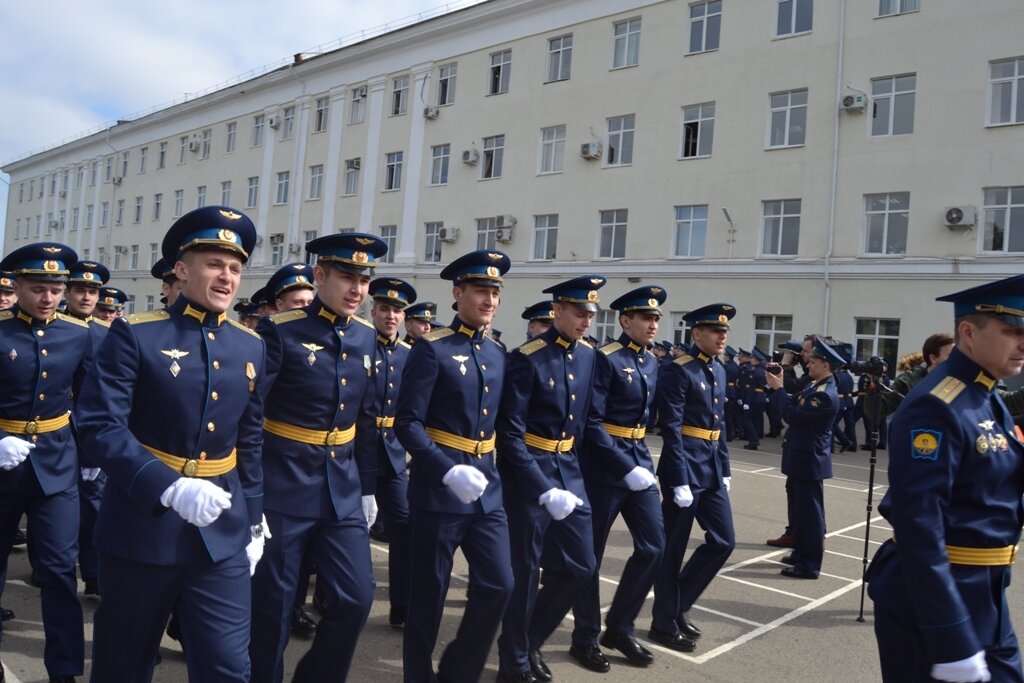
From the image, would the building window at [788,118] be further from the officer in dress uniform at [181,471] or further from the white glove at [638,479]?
the officer in dress uniform at [181,471]

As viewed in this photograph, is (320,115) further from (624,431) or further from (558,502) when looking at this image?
(558,502)

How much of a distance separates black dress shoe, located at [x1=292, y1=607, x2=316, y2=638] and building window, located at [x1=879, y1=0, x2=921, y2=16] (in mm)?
20436

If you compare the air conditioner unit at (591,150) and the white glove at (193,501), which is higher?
the air conditioner unit at (591,150)

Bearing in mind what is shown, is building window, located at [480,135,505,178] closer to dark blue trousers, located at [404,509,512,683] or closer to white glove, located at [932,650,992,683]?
dark blue trousers, located at [404,509,512,683]

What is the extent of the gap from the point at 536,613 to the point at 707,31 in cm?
2154

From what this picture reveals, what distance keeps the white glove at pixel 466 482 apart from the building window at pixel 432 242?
2596cm

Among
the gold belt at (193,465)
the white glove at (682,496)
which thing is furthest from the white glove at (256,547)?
the white glove at (682,496)

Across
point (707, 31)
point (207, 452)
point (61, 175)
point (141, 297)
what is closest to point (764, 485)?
point (207, 452)

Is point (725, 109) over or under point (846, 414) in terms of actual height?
over

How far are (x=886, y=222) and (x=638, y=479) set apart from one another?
686 inches

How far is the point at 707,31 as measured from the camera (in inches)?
906

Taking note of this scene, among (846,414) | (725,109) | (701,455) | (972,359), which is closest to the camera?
(972,359)

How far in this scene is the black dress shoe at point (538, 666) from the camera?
4.71 metres

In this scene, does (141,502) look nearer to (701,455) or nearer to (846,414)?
(701,455)
